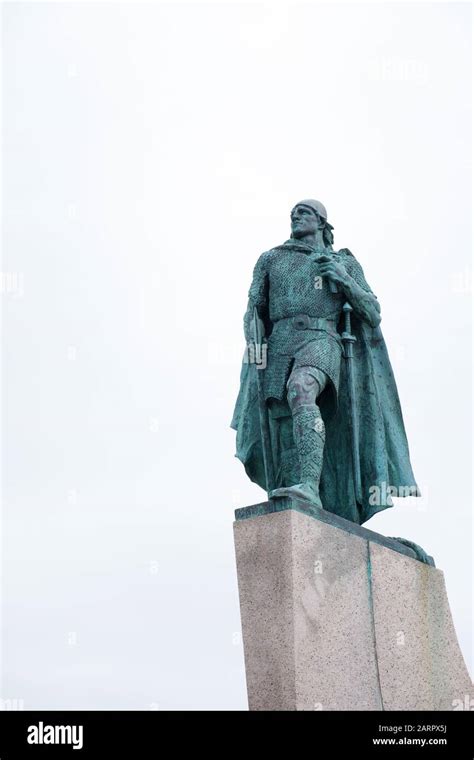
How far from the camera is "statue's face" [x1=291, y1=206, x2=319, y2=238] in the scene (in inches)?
587

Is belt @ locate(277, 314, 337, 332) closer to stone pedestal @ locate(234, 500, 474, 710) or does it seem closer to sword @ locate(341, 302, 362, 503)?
sword @ locate(341, 302, 362, 503)

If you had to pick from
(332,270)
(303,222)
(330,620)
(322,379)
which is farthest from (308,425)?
(303,222)

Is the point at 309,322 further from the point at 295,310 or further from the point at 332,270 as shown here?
the point at 332,270

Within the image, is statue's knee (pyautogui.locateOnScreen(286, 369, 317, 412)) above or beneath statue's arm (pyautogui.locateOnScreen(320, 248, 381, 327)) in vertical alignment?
beneath

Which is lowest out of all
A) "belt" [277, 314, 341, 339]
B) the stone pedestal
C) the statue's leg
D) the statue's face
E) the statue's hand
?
the stone pedestal

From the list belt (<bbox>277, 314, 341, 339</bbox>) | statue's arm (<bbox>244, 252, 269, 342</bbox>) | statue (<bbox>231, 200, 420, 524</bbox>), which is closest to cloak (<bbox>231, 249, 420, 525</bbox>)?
statue (<bbox>231, 200, 420, 524</bbox>)

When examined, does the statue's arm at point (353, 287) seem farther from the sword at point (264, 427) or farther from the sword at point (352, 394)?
the sword at point (264, 427)

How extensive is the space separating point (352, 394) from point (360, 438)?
49 cm

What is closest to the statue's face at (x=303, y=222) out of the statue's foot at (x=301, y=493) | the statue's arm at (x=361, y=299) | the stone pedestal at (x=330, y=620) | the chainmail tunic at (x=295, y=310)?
the chainmail tunic at (x=295, y=310)

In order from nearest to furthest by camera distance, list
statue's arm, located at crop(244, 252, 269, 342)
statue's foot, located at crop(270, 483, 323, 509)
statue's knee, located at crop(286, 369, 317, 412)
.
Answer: statue's foot, located at crop(270, 483, 323, 509)
statue's knee, located at crop(286, 369, 317, 412)
statue's arm, located at crop(244, 252, 269, 342)

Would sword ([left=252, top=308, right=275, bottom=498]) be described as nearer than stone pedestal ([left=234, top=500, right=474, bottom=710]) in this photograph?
No

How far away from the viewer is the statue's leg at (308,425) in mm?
13531

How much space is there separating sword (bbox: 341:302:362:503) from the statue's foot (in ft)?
3.15
